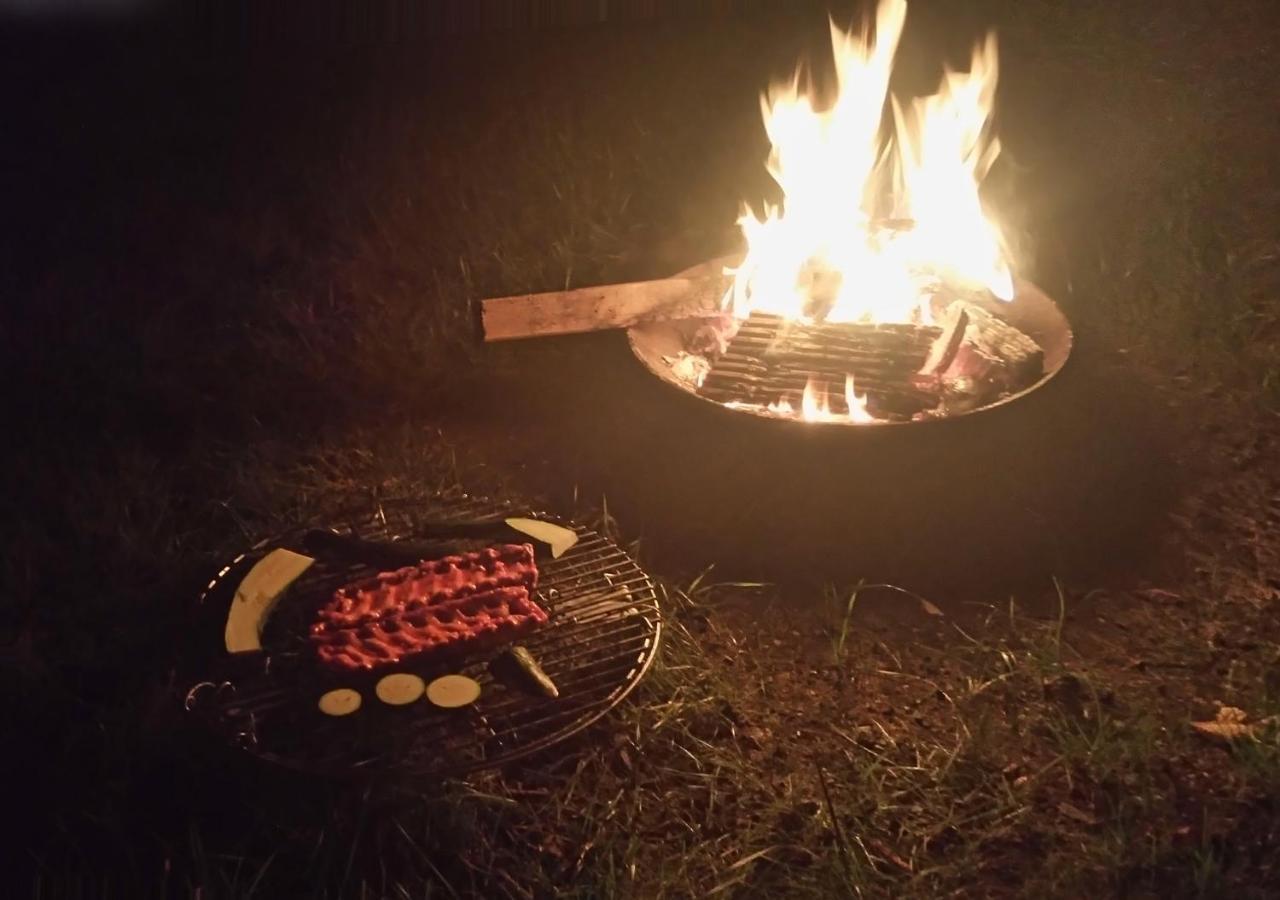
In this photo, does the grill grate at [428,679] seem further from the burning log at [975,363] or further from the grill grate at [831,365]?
the burning log at [975,363]

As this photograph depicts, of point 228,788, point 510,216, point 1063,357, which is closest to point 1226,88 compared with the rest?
point 1063,357

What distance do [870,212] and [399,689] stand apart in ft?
10.2

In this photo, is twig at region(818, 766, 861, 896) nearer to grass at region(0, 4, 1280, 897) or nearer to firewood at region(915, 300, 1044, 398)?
grass at region(0, 4, 1280, 897)

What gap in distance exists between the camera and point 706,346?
428 centimetres

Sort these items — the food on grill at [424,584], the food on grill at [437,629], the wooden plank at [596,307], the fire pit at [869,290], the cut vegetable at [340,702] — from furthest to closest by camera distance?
1. the wooden plank at [596,307]
2. the fire pit at [869,290]
3. the food on grill at [424,584]
4. the food on grill at [437,629]
5. the cut vegetable at [340,702]

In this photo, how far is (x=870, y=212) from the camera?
4.88 m

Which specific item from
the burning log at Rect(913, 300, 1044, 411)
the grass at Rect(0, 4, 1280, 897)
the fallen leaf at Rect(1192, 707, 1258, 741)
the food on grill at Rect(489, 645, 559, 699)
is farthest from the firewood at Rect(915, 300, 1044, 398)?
the food on grill at Rect(489, 645, 559, 699)

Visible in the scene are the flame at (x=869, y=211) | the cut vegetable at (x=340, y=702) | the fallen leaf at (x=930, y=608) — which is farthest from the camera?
the flame at (x=869, y=211)

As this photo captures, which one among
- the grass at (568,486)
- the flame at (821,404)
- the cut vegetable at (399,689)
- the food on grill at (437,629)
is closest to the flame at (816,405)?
the flame at (821,404)

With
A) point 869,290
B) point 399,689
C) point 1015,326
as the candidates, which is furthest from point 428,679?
point 1015,326

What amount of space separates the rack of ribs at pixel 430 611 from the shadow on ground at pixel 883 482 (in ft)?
2.09

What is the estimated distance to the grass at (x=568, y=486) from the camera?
261cm

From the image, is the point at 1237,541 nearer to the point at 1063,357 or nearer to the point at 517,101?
the point at 1063,357

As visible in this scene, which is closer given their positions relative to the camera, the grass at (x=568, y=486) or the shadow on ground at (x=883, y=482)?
the grass at (x=568, y=486)
